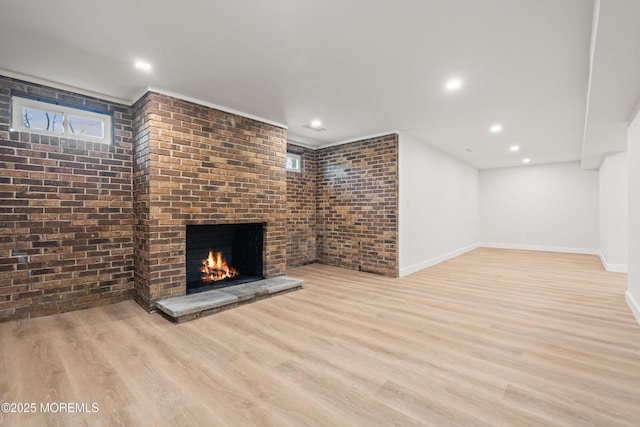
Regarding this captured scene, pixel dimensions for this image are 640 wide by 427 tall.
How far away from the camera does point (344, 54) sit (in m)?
2.56

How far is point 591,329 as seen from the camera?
279 centimetres

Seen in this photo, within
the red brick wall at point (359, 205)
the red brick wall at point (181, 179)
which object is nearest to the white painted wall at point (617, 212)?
the red brick wall at point (359, 205)

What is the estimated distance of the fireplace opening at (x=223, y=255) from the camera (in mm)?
4129

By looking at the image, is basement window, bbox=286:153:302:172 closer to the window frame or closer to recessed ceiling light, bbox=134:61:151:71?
the window frame

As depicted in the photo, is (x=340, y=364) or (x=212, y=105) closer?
(x=340, y=364)

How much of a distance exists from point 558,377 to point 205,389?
2383 millimetres

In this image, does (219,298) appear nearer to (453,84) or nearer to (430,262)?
(453,84)

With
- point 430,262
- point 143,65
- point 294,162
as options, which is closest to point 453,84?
point 143,65

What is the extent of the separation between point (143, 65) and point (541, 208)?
9968 millimetres

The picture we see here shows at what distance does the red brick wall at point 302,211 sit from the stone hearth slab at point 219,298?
4.87 feet

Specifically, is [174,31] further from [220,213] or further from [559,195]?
[559,195]

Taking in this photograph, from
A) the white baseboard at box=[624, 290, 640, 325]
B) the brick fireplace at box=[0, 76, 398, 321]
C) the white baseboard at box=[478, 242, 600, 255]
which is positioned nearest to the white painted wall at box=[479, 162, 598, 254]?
the white baseboard at box=[478, 242, 600, 255]

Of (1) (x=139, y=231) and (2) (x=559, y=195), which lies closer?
(1) (x=139, y=231)

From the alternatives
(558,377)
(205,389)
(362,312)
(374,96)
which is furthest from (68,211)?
(558,377)
